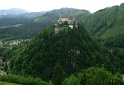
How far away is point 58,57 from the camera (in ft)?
414

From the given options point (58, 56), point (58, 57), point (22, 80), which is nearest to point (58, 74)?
point (58, 57)

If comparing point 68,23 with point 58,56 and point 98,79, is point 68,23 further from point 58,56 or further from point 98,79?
point 98,79

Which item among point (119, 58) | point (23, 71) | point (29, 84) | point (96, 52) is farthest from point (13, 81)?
point (119, 58)

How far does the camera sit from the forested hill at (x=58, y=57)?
4788 inches

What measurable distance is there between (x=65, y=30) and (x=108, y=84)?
57450mm

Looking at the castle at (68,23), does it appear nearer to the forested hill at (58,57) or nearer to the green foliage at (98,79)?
the forested hill at (58,57)

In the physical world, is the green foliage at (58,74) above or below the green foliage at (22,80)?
below

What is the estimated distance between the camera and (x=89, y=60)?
5231 inches

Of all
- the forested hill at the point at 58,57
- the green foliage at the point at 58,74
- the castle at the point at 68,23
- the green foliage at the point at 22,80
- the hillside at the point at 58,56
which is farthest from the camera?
the castle at the point at 68,23

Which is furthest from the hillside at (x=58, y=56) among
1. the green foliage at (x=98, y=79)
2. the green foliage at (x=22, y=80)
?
the green foliage at (x=98, y=79)

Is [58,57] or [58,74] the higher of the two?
[58,57]

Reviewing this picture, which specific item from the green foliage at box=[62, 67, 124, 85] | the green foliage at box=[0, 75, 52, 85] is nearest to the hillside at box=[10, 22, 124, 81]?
the green foliage at box=[0, 75, 52, 85]

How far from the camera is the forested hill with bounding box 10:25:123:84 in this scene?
122 metres

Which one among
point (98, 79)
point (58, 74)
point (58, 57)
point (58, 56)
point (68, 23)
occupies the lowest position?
point (58, 74)
